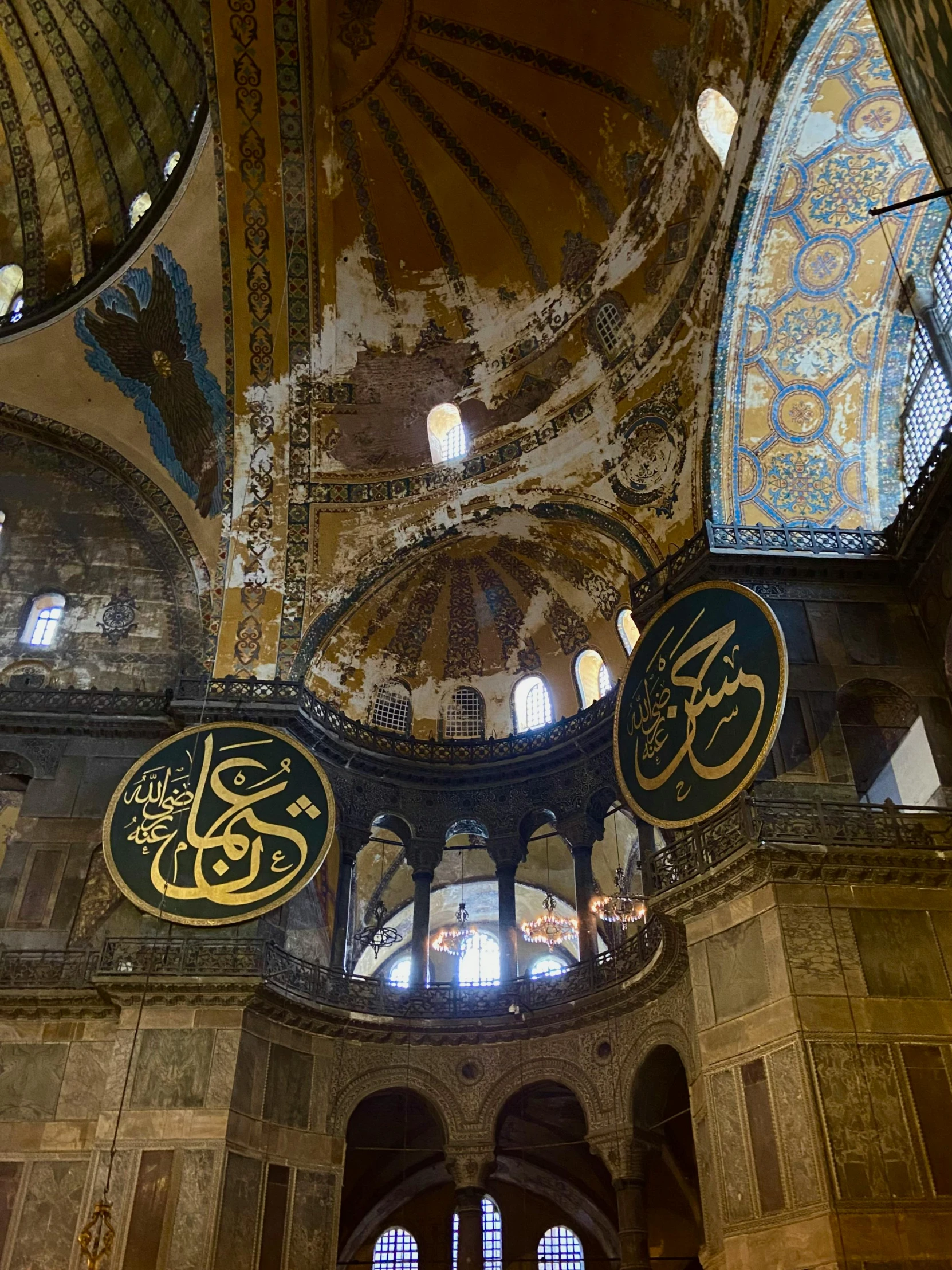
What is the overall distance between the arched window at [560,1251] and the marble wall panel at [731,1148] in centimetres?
665

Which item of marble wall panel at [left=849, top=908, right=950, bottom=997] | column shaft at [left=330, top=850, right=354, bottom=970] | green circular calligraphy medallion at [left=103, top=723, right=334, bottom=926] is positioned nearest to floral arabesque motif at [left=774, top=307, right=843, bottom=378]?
marble wall panel at [left=849, top=908, right=950, bottom=997]

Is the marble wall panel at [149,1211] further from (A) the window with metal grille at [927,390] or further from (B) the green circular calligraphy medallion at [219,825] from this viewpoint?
(A) the window with metal grille at [927,390]

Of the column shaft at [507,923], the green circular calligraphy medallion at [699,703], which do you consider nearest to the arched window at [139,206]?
the green circular calligraphy medallion at [699,703]

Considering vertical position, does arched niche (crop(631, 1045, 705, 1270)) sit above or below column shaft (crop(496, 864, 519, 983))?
below

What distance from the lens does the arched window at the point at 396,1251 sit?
13484 mm

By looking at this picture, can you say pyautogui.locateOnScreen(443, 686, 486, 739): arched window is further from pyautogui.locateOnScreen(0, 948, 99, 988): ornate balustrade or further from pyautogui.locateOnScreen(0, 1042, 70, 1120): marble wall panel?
pyautogui.locateOnScreen(0, 1042, 70, 1120): marble wall panel

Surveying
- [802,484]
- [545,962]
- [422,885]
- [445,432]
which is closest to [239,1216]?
[422,885]

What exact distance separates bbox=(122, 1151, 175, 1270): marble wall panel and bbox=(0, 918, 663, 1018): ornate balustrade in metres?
1.63

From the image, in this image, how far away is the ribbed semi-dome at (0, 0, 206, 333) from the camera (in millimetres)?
15359

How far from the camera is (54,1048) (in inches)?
415

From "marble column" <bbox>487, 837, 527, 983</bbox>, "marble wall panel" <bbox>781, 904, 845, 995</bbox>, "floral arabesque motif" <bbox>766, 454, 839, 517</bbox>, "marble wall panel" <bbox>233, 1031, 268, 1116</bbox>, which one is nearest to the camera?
"marble wall panel" <bbox>781, 904, 845, 995</bbox>

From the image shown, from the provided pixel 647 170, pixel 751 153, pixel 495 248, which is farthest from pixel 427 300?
pixel 751 153

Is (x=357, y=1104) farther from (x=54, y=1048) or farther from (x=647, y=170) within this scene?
(x=647, y=170)

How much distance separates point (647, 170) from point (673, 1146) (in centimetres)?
1108
